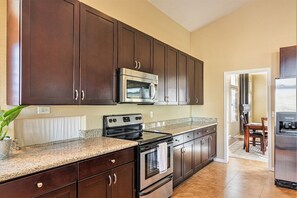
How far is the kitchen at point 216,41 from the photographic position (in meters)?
3.24

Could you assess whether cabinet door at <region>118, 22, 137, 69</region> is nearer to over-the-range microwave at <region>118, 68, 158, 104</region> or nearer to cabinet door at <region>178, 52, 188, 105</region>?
over-the-range microwave at <region>118, 68, 158, 104</region>

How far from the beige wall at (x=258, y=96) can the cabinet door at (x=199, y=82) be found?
5.71 m

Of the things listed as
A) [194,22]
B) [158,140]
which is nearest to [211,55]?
[194,22]

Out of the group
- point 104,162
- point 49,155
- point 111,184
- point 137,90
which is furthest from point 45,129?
point 137,90

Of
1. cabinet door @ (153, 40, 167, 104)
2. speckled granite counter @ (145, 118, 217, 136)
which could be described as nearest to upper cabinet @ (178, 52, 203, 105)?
speckled granite counter @ (145, 118, 217, 136)

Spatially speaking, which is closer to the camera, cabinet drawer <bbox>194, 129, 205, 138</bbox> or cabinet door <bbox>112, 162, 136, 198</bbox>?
cabinet door <bbox>112, 162, 136, 198</bbox>

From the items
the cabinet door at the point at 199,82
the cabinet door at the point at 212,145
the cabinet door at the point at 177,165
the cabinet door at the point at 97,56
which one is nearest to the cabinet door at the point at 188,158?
the cabinet door at the point at 177,165

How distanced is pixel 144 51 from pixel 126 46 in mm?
400

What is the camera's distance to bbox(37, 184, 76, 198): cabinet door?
1533mm

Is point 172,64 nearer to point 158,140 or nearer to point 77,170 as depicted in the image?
point 158,140

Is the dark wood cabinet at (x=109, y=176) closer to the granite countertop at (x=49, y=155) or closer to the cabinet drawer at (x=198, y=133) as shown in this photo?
the granite countertop at (x=49, y=155)

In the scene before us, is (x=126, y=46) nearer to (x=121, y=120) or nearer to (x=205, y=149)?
(x=121, y=120)

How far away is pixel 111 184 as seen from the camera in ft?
6.70

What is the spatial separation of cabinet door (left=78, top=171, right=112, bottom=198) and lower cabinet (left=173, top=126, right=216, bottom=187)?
139 cm
